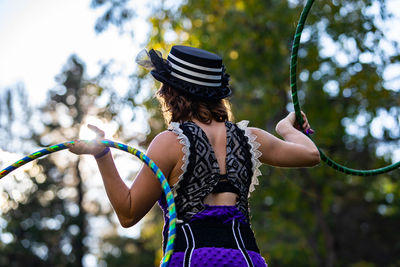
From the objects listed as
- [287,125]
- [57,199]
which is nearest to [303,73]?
[287,125]

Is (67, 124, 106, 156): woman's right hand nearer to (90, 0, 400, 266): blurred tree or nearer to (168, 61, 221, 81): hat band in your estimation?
(168, 61, 221, 81): hat band

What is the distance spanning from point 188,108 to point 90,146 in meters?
0.57

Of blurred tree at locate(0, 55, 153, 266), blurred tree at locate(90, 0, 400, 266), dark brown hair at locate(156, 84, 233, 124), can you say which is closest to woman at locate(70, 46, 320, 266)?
dark brown hair at locate(156, 84, 233, 124)

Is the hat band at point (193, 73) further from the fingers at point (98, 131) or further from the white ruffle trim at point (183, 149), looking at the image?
the fingers at point (98, 131)

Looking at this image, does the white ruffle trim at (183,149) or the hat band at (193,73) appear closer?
the white ruffle trim at (183,149)

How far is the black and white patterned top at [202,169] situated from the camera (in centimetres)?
267

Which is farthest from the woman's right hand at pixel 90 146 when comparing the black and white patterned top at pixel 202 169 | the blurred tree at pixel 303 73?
the blurred tree at pixel 303 73

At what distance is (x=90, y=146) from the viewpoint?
8.77 feet

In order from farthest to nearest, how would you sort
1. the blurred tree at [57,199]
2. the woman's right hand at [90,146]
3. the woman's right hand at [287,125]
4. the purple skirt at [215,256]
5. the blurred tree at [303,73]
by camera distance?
1. the blurred tree at [57,199]
2. the blurred tree at [303,73]
3. the woman's right hand at [287,125]
4. the woman's right hand at [90,146]
5. the purple skirt at [215,256]

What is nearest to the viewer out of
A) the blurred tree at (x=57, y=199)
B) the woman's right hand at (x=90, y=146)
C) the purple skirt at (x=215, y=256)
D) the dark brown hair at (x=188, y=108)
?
the purple skirt at (x=215, y=256)

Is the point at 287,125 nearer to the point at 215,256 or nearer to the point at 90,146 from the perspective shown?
the point at 215,256

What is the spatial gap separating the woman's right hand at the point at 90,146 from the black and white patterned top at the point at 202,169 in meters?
0.36

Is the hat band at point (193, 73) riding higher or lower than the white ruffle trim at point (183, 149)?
higher

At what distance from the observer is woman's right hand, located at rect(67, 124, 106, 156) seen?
8.76 ft
